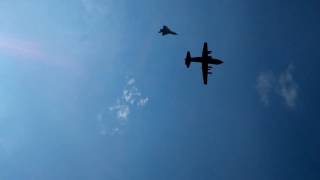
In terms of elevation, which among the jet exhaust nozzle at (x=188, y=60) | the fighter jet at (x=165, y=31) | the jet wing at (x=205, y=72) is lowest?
the jet wing at (x=205, y=72)

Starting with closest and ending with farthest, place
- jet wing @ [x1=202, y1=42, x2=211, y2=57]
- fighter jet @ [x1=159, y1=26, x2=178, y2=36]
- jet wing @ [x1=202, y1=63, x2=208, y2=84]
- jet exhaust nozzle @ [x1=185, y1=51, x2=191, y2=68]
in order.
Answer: jet wing @ [x1=202, y1=42, x2=211, y2=57]
jet exhaust nozzle @ [x1=185, y1=51, x2=191, y2=68]
jet wing @ [x1=202, y1=63, x2=208, y2=84]
fighter jet @ [x1=159, y1=26, x2=178, y2=36]

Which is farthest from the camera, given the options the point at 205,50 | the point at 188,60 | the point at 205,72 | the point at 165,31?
the point at 165,31

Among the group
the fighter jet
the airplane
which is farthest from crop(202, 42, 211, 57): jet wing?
the fighter jet

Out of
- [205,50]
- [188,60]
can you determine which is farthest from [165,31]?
[205,50]

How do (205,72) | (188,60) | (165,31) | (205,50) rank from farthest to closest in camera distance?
(165,31)
(205,72)
(188,60)
(205,50)

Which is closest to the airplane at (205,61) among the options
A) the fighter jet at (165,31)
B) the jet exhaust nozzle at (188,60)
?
the jet exhaust nozzle at (188,60)

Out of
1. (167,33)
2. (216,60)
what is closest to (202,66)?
(216,60)

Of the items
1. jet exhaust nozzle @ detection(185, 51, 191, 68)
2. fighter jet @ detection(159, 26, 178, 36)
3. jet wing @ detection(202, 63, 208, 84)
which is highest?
fighter jet @ detection(159, 26, 178, 36)

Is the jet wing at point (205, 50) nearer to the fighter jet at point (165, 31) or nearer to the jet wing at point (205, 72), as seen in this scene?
the jet wing at point (205, 72)

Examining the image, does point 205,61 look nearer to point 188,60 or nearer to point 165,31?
point 188,60

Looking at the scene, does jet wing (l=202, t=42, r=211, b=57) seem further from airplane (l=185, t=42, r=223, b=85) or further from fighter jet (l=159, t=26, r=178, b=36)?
fighter jet (l=159, t=26, r=178, b=36)

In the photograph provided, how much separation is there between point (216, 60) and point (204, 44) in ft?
21.4

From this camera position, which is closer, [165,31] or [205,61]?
[205,61]

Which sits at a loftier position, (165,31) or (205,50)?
(165,31)
